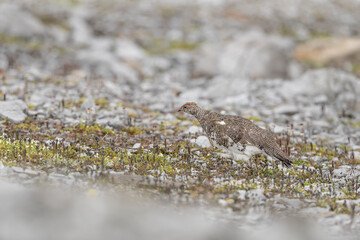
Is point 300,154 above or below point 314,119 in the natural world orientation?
below

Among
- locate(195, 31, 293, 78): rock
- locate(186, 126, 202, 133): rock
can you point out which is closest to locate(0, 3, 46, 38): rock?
locate(195, 31, 293, 78): rock

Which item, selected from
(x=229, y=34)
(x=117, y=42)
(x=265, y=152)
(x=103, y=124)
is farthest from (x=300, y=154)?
(x=229, y=34)

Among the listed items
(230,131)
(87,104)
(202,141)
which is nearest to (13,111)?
(87,104)

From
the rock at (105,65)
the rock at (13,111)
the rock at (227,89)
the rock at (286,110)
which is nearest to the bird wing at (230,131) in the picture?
the rock at (13,111)

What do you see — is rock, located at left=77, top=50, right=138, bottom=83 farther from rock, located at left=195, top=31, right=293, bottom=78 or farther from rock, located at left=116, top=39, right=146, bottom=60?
rock, located at left=195, top=31, right=293, bottom=78

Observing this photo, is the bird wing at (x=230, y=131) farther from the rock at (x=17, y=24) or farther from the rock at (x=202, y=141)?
the rock at (x=17, y=24)

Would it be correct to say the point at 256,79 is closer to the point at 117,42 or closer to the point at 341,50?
the point at 341,50

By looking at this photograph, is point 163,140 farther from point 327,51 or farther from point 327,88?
point 327,51
